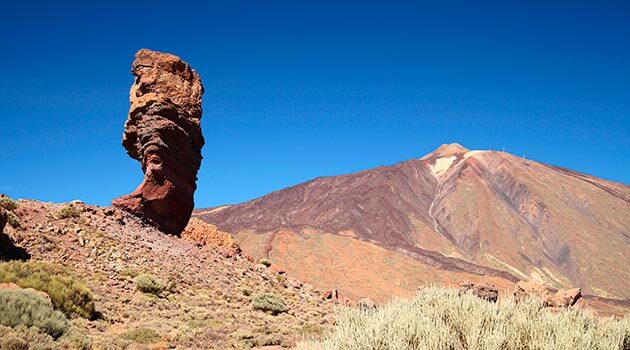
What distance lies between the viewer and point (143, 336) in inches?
405

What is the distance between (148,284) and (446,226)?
7819 centimetres

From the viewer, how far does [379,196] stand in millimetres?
90750

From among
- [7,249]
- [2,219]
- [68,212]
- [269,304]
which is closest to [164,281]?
[269,304]

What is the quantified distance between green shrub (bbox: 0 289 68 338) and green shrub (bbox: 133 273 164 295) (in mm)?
5291

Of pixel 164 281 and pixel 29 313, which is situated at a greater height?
pixel 164 281

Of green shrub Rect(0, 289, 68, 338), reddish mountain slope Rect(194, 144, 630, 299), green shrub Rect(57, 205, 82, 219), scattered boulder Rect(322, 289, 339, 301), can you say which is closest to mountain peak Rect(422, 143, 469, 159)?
reddish mountain slope Rect(194, 144, 630, 299)

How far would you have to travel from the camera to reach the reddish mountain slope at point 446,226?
164ft

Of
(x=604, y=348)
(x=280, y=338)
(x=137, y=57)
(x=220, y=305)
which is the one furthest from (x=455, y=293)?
(x=137, y=57)

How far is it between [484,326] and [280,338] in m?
6.72

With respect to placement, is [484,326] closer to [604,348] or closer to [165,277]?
[604,348]

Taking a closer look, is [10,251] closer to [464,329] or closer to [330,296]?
[464,329]

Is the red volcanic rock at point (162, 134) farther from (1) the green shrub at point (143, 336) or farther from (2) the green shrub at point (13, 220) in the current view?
(1) the green shrub at point (143, 336)

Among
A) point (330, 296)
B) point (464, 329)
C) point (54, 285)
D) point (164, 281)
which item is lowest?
point (464, 329)

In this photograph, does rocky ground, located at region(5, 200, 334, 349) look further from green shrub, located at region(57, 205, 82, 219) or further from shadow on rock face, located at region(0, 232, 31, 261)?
shadow on rock face, located at region(0, 232, 31, 261)
